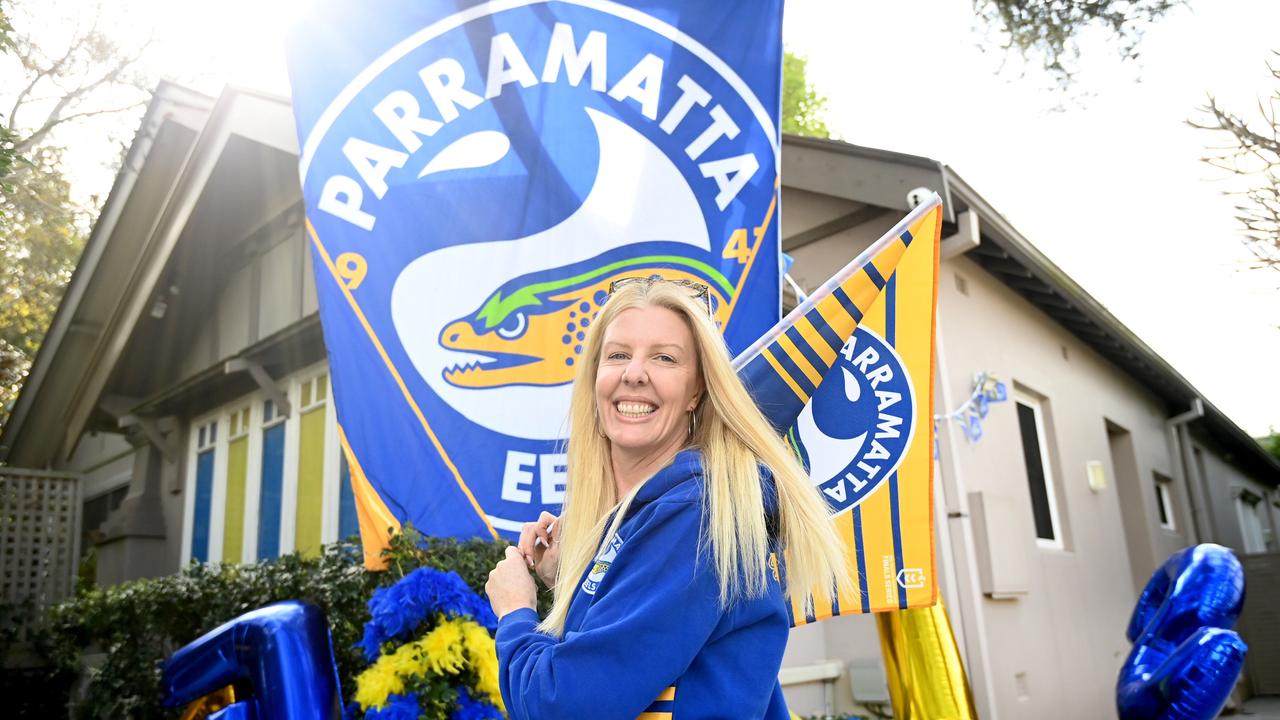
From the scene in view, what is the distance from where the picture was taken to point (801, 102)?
26438 mm

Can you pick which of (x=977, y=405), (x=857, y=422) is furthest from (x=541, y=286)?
(x=977, y=405)

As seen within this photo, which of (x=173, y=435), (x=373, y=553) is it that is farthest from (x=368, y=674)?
(x=173, y=435)

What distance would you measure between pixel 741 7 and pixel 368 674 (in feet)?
9.89

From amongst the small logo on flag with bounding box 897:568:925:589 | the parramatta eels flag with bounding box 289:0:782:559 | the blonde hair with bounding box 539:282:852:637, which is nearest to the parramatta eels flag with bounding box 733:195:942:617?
the small logo on flag with bounding box 897:568:925:589

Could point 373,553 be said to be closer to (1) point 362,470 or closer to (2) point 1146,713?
(1) point 362,470

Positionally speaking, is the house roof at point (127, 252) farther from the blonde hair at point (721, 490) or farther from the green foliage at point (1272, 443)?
the green foliage at point (1272, 443)

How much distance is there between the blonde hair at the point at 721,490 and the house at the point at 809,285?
4.75 meters

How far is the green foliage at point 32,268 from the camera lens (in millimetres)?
15359

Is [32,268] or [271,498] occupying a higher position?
[32,268]

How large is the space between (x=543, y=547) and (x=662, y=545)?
50 cm

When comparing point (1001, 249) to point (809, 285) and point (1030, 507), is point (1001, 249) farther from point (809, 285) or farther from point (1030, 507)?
point (1030, 507)

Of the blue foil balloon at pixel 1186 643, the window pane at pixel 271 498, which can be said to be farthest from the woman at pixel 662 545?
the window pane at pixel 271 498

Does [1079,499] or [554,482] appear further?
[1079,499]

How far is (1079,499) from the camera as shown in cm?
913
